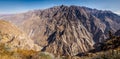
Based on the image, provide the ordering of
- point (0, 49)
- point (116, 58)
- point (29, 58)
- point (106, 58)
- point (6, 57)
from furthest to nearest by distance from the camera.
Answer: point (29, 58), point (0, 49), point (6, 57), point (106, 58), point (116, 58)

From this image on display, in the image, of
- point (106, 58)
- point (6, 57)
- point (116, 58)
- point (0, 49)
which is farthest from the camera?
point (0, 49)

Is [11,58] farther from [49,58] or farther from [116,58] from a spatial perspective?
[116,58]

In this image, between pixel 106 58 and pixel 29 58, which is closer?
pixel 106 58

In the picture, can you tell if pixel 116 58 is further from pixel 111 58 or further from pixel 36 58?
pixel 36 58

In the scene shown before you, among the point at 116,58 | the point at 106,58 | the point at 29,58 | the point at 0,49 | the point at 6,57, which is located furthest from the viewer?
the point at 29,58

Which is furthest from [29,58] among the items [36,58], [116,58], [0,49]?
[116,58]

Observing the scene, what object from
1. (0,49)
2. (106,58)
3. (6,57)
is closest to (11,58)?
(6,57)

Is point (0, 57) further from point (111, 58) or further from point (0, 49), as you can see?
point (111, 58)

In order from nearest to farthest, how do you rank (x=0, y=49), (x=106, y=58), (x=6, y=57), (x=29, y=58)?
(x=106, y=58) → (x=6, y=57) → (x=0, y=49) → (x=29, y=58)

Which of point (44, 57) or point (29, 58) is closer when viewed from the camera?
point (44, 57)
